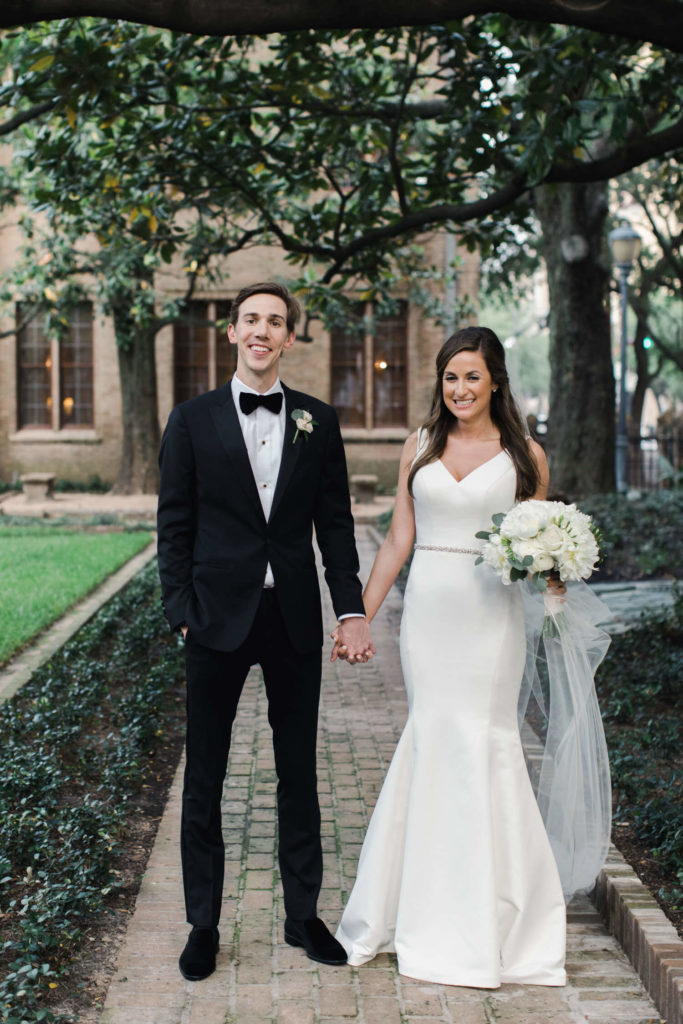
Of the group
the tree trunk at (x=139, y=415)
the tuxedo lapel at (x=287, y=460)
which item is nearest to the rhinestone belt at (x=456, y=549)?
the tuxedo lapel at (x=287, y=460)

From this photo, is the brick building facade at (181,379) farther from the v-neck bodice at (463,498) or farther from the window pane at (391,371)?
the v-neck bodice at (463,498)

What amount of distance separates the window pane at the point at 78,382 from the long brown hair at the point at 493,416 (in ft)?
73.6

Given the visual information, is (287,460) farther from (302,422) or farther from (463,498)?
(463,498)

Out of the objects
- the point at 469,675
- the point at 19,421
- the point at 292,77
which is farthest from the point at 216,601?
the point at 19,421

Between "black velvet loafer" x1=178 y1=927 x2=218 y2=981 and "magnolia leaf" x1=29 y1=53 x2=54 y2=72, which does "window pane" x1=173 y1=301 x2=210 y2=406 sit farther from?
"black velvet loafer" x1=178 y1=927 x2=218 y2=981

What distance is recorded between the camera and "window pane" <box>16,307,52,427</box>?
25.6 m

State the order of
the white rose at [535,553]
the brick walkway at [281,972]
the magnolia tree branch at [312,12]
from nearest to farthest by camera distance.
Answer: the brick walkway at [281,972] → the white rose at [535,553] → the magnolia tree branch at [312,12]

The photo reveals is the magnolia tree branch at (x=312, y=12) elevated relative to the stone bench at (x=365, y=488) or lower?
elevated

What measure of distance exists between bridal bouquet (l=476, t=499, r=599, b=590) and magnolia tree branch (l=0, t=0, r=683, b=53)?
231 centimetres

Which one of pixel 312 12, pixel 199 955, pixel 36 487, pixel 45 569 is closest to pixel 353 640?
pixel 199 955

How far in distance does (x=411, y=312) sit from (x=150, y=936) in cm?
2199

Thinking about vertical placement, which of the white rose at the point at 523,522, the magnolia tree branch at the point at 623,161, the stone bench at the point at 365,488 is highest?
the magnolia tree branch at the point at 623,161

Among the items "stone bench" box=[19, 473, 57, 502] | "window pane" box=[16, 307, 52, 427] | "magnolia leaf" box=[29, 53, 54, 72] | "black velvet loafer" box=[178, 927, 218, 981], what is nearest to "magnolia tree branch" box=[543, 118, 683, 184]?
"magnolia leaf" box=[29, 53, 54, 72]

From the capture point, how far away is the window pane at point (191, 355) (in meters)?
25.2
